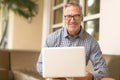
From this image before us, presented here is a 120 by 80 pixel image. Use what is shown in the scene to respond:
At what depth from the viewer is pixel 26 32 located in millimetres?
5863

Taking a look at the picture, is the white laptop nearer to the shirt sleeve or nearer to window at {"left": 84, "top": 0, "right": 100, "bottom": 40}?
the shirt sleeve

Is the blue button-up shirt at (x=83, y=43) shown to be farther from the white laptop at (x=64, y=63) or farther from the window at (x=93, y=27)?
the window at (x=93, y=27)

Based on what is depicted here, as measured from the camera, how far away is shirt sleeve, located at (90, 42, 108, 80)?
1825 mm

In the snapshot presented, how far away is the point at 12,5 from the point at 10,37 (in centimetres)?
150

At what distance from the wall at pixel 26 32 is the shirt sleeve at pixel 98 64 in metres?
Answer: 3.88

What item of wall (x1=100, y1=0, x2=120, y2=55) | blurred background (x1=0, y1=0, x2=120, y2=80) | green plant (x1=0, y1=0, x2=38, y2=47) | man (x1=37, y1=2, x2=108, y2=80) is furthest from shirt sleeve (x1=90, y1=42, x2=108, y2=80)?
green plant (x1=0, y1=0, x2=38, y2=47)

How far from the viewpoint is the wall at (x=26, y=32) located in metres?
5.79

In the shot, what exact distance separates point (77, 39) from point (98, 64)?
247 millimetres

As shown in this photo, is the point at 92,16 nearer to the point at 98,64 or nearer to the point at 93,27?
the point at 93,27

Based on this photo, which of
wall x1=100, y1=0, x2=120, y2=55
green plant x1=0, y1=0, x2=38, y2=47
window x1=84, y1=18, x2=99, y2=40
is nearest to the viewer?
wall x1=100, y1=0, x2=120, y2=55

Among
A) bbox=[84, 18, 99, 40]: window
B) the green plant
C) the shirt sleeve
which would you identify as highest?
the green plant

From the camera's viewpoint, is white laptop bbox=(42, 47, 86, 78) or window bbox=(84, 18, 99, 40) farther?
window bbox=(84, 18, 99, 40)

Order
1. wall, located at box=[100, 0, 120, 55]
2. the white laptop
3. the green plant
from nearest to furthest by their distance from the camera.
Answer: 1. the white laptop
2. wall, located at box=[100, 0, 120, 55]
3. the green plant

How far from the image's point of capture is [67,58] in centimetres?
150
